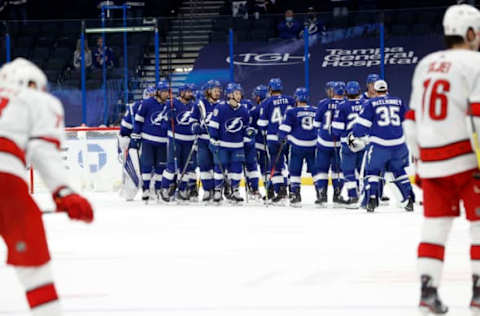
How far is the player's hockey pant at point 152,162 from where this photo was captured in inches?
489

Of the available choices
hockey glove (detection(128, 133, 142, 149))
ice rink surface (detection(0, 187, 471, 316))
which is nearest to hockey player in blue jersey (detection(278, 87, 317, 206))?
ice rink surface (detection(0, 187, 471, 316))

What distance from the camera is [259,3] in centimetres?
1989

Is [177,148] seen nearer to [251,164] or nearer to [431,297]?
[251,164]

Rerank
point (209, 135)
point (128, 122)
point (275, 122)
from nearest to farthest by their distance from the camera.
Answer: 1. point (275, 122)
2. point (209, 135)
3. point (128, 122)

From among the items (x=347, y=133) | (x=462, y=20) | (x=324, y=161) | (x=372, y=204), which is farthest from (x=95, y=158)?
(x=462, y=20)

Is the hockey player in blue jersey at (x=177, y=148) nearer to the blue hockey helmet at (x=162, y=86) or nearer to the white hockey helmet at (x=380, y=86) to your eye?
the blue hockey helmet at (x=162, y=86)

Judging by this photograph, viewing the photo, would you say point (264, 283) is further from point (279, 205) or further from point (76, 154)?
point (76, 154)

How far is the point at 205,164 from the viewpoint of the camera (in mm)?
12289

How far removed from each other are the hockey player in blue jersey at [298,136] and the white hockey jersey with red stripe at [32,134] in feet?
26.6

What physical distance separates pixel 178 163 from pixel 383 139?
10.4 feet

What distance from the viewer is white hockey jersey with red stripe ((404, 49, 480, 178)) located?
4.17m

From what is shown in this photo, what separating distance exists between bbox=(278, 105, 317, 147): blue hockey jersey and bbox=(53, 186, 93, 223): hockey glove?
8168 millimetres

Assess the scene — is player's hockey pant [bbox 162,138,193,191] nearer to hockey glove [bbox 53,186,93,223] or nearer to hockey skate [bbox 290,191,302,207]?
hockey skate [bbox 290,191,302,207]

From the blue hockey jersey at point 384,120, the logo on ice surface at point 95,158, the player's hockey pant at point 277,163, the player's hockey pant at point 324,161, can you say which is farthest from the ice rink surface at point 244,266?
the logo on ice surface at point 95,158
